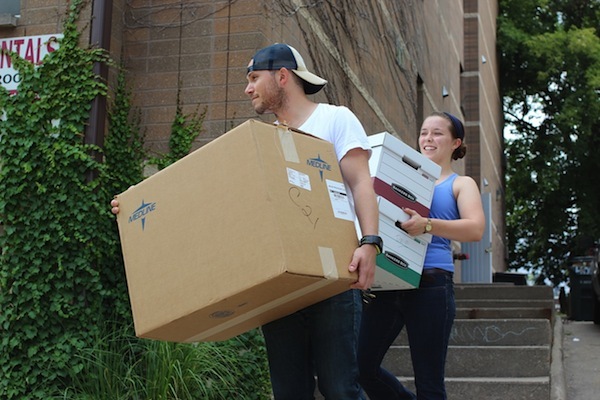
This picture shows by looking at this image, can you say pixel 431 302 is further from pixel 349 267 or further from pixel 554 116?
pixel 554 116

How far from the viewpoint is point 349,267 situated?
2.84 m

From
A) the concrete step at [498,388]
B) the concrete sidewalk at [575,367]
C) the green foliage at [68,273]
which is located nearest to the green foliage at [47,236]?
the green foliage at [68,273]

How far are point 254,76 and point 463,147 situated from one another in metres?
1.45

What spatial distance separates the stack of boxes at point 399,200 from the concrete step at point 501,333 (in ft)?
10.2

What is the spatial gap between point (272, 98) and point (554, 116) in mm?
22999

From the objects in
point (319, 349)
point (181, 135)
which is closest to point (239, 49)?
point (181, 135)

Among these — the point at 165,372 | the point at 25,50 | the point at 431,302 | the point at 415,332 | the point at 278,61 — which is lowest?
the point at 165,372

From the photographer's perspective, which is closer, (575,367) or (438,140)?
(438,140)

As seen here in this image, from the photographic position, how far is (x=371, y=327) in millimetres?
3926

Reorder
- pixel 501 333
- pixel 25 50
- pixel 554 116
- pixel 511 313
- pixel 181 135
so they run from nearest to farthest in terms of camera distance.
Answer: pixel 25 50, pixel 181 135, pixel 501 333, pixel 511 313, pixel 554 116

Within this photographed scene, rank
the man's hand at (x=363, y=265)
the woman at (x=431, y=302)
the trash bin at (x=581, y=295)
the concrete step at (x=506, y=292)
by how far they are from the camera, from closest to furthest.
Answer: the man's hand at (x=363, y=265) → the woman at (x=431, y=302) → the concrete step at (x=506, y=292) → the trash bin at (x=581, y=295)

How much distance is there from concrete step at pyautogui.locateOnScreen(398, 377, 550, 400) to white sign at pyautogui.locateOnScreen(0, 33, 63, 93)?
150 inches

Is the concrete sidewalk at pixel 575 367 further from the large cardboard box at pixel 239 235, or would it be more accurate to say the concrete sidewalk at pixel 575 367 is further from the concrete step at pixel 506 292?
the large cardboard box at pixel 239 235

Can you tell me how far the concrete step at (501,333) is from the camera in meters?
6.53
